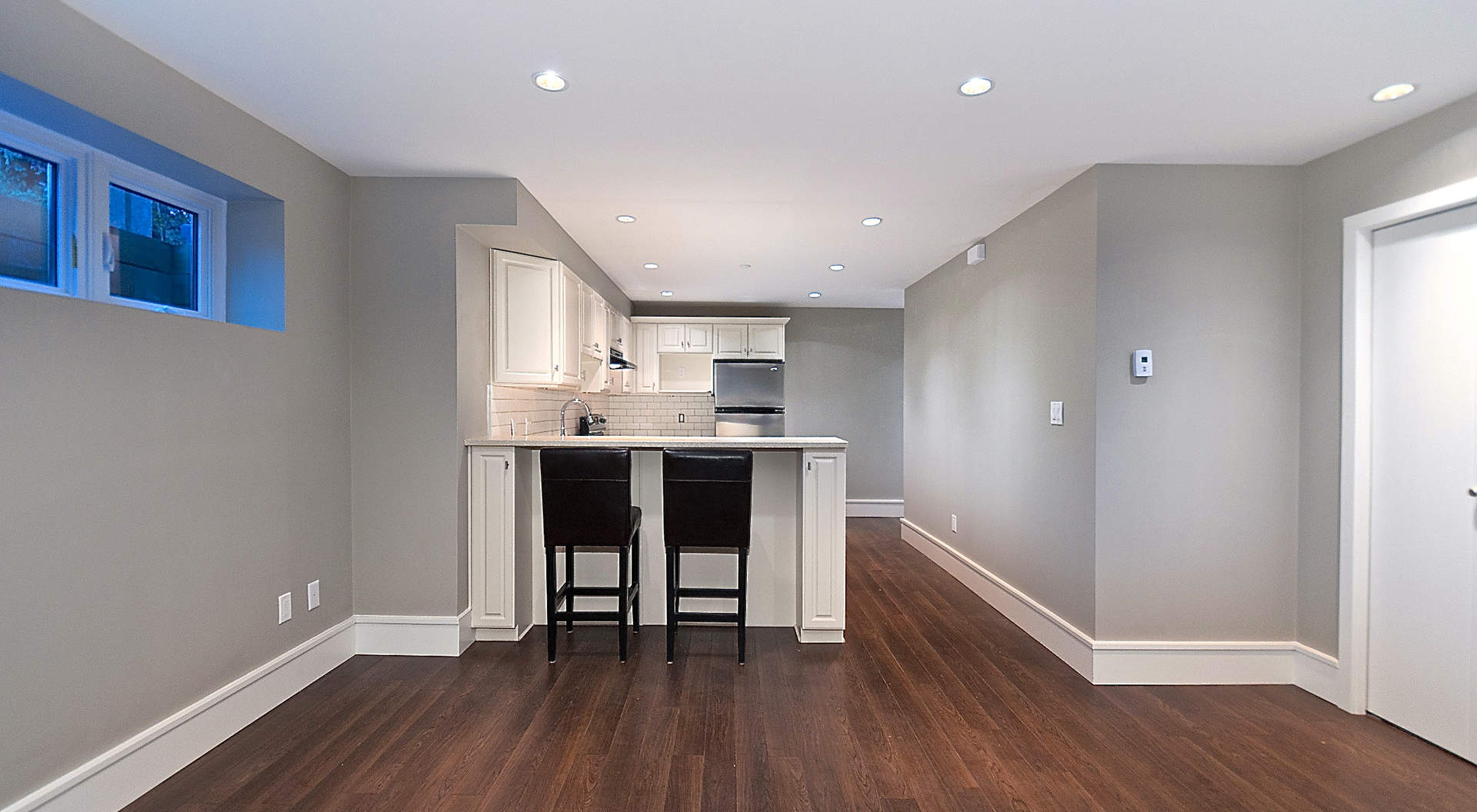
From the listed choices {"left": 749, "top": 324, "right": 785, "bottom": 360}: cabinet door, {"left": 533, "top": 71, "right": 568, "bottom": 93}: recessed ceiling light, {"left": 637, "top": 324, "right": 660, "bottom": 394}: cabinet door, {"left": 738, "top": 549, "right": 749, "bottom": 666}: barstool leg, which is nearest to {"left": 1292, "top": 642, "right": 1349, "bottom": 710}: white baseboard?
{"left": 738, "top": 549, "right": 749, "bottom": 666}: barstool leg

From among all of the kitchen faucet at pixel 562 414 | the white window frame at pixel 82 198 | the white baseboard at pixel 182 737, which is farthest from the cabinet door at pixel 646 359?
the white window frame at pixel 82 198

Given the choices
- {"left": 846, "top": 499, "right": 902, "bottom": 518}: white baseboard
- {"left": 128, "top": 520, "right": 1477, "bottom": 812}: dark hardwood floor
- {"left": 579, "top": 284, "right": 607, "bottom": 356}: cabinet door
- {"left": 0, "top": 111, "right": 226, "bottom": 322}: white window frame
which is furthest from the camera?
{"left": 846, "top": 499, "right": 902, "bottom": 518}: white baseboard

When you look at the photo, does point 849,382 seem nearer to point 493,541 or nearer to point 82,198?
point 493,541

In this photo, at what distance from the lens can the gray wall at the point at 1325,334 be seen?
2805 mm

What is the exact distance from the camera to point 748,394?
755 cm

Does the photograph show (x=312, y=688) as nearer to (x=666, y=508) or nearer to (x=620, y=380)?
(x=666, y=508)

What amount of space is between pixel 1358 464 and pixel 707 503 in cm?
285

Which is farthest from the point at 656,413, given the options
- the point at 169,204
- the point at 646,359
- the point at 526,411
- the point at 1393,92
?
the point at 1393,92

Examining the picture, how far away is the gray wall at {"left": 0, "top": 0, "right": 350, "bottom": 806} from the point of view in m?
1.87

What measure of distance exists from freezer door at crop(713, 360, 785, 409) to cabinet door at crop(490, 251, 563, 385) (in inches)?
138

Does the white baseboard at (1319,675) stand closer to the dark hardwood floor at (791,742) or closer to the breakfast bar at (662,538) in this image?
the dark hardwood floor at (791,742)

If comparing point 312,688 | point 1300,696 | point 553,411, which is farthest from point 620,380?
point 1300,696

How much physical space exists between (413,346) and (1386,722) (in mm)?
4671

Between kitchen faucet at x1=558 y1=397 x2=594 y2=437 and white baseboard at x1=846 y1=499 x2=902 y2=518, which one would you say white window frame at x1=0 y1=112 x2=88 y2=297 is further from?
white baseboard at x1=846 y1=499 x2=902 y2=518
